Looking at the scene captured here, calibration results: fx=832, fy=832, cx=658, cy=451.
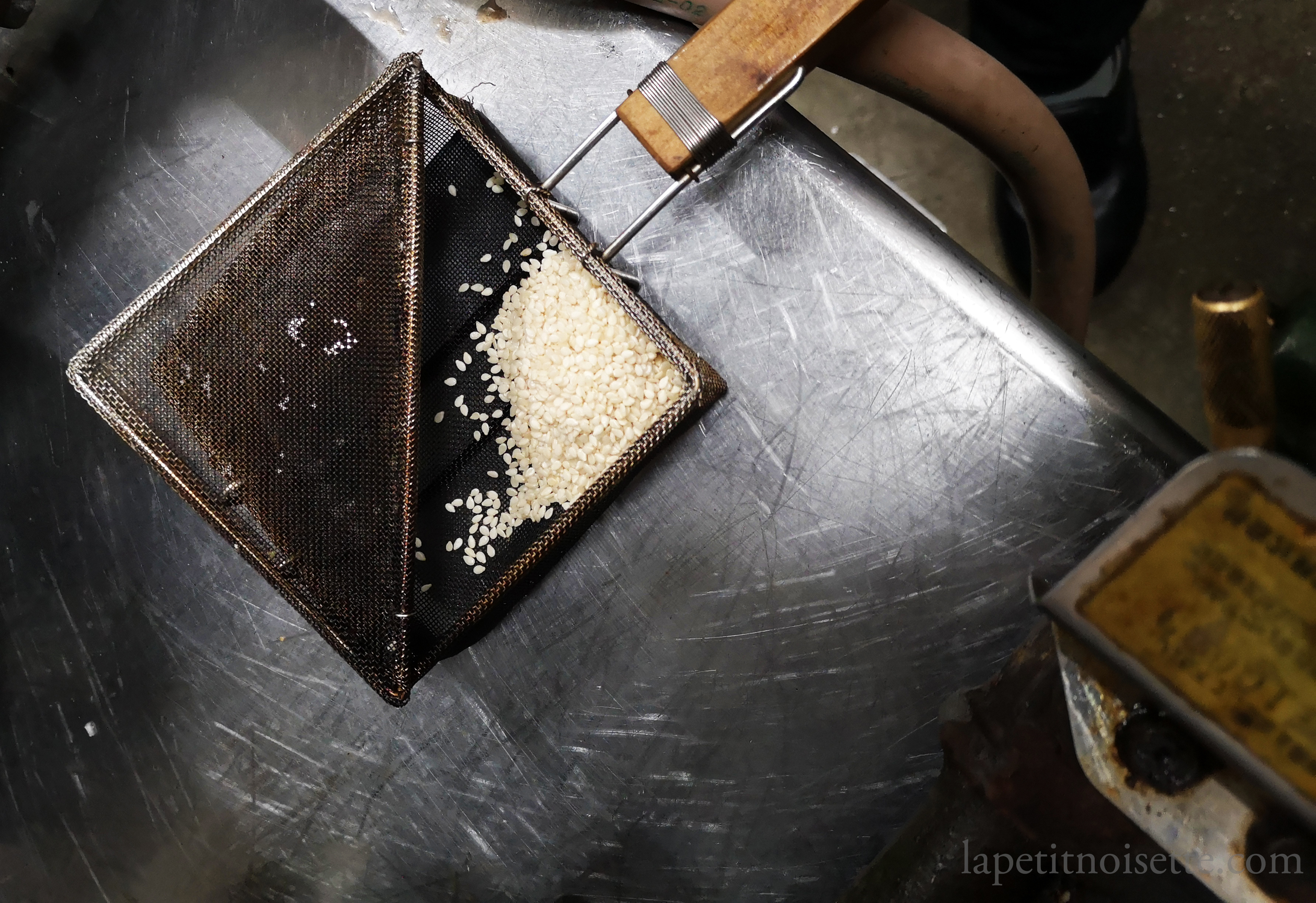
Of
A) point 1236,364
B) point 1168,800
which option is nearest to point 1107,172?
point 1236,364

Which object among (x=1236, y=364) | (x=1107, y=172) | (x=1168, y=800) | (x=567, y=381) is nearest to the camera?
(x=1168, y=800)

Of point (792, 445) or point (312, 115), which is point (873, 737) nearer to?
point (792, 445)

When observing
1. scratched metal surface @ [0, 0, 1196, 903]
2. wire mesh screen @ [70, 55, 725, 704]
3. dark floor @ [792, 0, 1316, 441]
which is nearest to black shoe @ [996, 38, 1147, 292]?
dark floor @ [792, 0, 1316, 441]

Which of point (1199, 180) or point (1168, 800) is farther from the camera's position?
point (1199, 180)

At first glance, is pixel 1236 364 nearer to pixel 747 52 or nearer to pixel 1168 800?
pixel 1168 800

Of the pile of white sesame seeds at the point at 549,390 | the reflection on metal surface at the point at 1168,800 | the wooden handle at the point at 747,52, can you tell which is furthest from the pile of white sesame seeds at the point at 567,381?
the reflection on metal surface at the point at 1168,800

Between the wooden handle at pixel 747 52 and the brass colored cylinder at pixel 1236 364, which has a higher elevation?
the wooden handle at pixel 747 52

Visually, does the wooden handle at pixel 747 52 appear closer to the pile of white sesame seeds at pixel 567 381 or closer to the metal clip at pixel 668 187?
the metal clip at pixel 668 187
